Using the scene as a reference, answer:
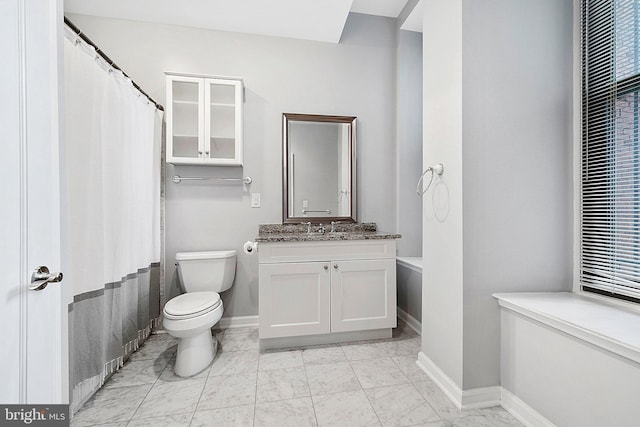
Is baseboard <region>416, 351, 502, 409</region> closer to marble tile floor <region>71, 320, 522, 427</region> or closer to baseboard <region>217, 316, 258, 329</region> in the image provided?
marble tile floor <region>71, 320, 522, 427</region>

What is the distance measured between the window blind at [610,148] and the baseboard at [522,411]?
0.72 meters

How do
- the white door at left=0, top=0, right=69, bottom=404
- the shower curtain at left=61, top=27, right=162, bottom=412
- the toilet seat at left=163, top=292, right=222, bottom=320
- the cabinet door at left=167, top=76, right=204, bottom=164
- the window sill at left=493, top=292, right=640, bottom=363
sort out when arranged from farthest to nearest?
the cabinet door at left=167, top=76, right=204, bottom=164, the toilet seat at left=163, top=292, right=222, bottom=320, the shower curtain at left=61, top=27, right=162, bottom=412, the window sill at left=493, top=292, right=640, bottom=363, the white door at left=0, top=0, right=69, bottom=404

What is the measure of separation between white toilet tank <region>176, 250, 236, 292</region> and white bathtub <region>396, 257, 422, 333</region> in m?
1.59

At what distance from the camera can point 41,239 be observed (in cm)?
82

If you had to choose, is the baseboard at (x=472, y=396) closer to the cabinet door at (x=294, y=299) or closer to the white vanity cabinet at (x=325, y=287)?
the white vanity cabinet at (x=325, y=287)

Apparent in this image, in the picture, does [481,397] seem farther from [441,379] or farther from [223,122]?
[223,122]

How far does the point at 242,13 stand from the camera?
2.17m

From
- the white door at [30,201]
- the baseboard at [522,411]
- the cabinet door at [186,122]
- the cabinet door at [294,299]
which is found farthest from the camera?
the cabinet door at [186,122]

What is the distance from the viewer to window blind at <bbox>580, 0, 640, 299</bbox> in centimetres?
126

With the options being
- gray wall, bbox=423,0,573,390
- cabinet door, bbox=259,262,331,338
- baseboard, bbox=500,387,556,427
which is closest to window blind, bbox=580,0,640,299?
gray wall, bbox=423,0,573,390

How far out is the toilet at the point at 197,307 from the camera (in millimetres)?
1666

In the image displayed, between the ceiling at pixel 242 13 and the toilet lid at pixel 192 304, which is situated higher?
the ceiling at pixel 242 13

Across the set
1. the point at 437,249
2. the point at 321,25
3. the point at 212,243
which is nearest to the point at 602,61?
the point at 437,249

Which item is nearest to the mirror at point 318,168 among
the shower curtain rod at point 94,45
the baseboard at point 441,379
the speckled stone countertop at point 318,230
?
the speckled stone countertop at point 318,230
